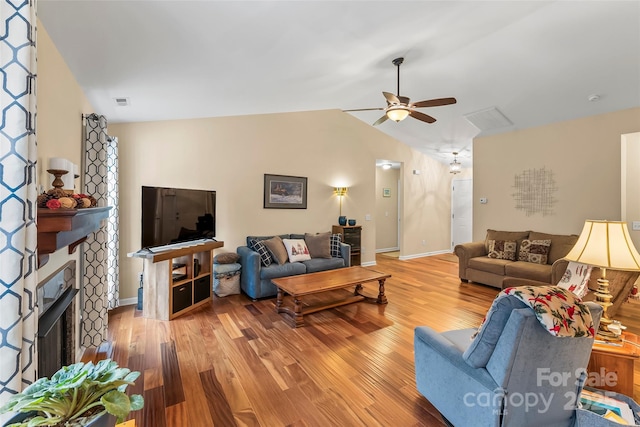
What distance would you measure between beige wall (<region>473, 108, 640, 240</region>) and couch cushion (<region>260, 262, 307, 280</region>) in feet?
12.9

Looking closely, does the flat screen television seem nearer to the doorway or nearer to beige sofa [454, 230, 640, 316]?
beige sofa [454, 230, 640, 316]

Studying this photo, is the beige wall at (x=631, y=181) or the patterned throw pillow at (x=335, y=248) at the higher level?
the beige wall at (x=631, y=181)

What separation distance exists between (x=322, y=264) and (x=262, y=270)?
3.14 ft

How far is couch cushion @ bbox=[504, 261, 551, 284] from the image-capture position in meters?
3.70

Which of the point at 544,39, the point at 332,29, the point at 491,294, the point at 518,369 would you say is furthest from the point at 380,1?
the point at 491,294

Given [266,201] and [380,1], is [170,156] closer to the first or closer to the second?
[266,201]

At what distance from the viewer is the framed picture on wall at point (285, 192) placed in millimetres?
4672

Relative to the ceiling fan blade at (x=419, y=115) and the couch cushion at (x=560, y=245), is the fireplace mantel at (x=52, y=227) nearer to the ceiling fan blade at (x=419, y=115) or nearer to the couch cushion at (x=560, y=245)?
the ceiling fan blade at (x=419, y=115)

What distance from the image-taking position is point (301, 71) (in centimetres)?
286

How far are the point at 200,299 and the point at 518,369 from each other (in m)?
3.37

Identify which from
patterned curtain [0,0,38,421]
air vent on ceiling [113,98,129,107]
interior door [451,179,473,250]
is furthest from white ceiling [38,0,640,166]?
interior door [451,179,473,250]

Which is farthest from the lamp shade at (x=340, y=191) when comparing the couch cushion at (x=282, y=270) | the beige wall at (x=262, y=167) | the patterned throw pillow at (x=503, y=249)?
the patterned throw pillow at (x=503, y=249)

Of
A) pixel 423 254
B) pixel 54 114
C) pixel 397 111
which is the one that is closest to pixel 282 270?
pixel 397 111

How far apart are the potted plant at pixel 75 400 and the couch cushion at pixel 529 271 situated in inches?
182
